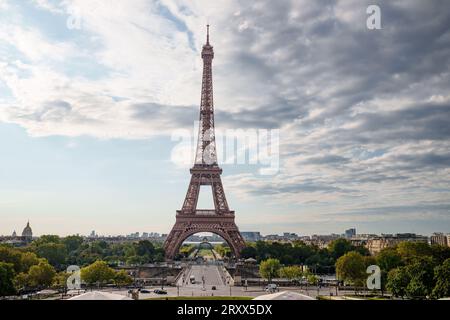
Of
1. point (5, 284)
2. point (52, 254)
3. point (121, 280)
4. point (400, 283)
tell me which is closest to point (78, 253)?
point (52, 254)

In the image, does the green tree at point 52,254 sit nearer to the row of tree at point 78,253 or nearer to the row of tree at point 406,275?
the row of tree at point 78,253

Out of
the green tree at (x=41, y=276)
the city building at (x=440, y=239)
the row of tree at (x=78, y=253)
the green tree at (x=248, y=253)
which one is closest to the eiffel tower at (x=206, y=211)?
the green tree at (x=248, y=253)

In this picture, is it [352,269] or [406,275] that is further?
[352,269]

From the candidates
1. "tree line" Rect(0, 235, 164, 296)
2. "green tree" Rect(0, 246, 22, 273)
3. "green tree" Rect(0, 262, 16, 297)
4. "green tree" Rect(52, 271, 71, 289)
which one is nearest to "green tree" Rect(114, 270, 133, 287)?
"tree line" Rect(0, 235, 164, 296)

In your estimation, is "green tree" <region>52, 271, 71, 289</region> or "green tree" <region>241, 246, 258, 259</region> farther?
"green tree" <region>241, 246, 258, 259</region>

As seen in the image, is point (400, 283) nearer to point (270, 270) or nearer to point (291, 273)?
point (291, 273)

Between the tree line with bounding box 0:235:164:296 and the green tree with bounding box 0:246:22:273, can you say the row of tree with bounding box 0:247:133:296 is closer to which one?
the tree line with bounding box 0:235:164:296
